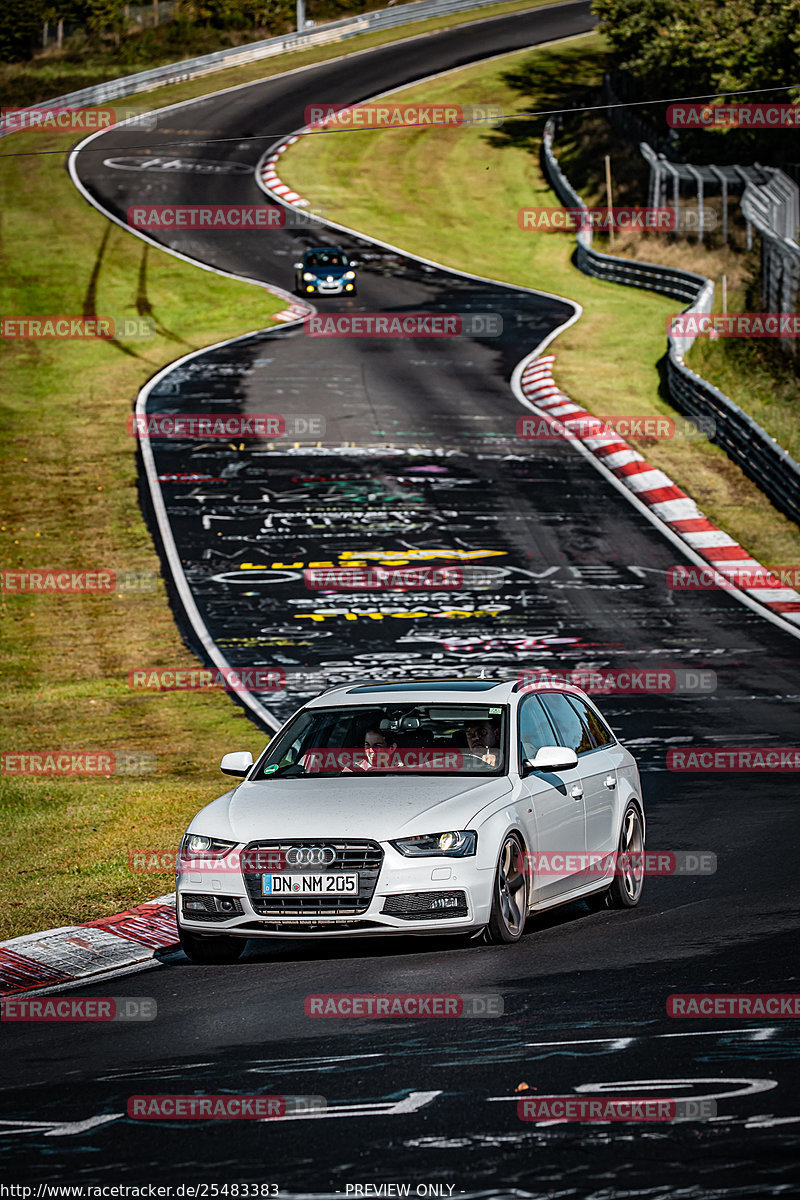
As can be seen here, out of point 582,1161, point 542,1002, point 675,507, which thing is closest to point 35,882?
point 542,1002

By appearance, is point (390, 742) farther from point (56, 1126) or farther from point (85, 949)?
point (56, 1126)

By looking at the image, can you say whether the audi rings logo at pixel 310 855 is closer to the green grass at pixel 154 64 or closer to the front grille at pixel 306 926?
the front grille at pixel 306 926

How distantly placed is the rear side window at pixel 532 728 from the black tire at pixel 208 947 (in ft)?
6.58

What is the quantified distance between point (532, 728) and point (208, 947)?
7.91 ft

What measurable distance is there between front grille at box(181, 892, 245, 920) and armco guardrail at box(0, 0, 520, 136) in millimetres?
60659

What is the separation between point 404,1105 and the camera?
6.09 meters

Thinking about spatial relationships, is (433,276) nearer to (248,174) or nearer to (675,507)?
(248,174)

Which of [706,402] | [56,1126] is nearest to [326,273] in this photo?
[706,402]

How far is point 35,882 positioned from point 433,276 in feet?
130

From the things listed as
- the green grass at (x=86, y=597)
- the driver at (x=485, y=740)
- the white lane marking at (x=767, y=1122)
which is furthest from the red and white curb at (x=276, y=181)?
the white lane marking at (x=767, y=1122)

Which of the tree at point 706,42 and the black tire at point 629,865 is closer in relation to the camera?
the black tire at point 629,865

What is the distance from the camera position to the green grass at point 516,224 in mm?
29609

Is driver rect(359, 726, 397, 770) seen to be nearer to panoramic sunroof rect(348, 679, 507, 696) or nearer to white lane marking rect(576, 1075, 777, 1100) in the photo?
panoramic sunroof rect(348, 679, 507, 696)

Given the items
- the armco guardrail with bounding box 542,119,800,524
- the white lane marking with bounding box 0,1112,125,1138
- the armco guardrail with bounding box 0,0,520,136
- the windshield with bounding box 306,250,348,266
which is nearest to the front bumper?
the white lane marking with bounding box 0,1112,125,1138
